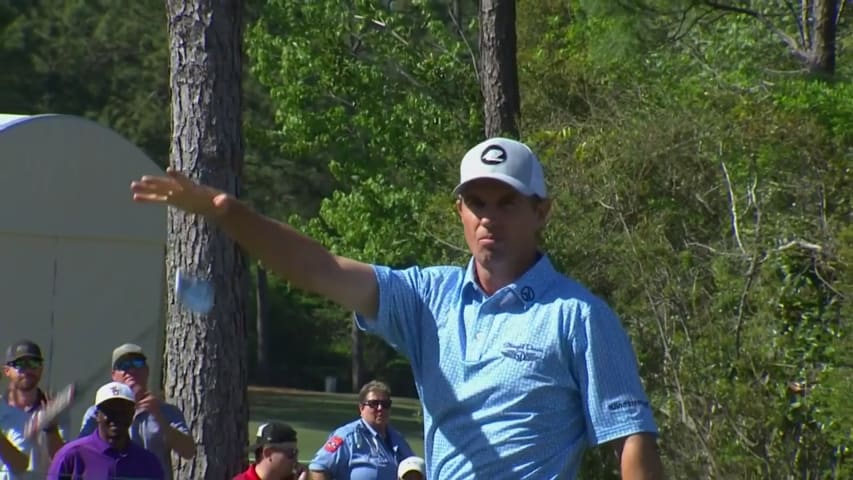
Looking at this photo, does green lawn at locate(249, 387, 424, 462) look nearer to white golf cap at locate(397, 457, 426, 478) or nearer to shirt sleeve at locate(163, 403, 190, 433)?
white golf cap at locate(397, 457, 426, 478)

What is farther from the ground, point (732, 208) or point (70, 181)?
point (70, 181)

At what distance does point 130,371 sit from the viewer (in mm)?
8250

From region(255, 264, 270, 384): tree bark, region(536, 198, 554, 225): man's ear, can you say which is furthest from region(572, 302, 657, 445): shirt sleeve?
region(255, 264, 270, 384): tree bark

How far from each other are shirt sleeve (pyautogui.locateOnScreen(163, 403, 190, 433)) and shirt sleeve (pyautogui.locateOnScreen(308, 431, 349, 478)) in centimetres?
138

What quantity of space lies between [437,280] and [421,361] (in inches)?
8.4

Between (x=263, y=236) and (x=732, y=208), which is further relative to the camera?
(x=732, y=208)

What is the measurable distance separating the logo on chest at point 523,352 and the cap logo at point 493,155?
450 millimetres

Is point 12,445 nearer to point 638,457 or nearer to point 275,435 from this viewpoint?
point 275,435

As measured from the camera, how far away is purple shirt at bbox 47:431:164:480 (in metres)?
7.40

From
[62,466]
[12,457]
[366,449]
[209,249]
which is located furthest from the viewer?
[366,449]

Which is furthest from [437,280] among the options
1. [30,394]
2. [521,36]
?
[521,36]

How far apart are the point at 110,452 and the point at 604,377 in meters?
4.43

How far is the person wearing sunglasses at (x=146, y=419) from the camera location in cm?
824

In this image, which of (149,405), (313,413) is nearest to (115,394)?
(149,405)
